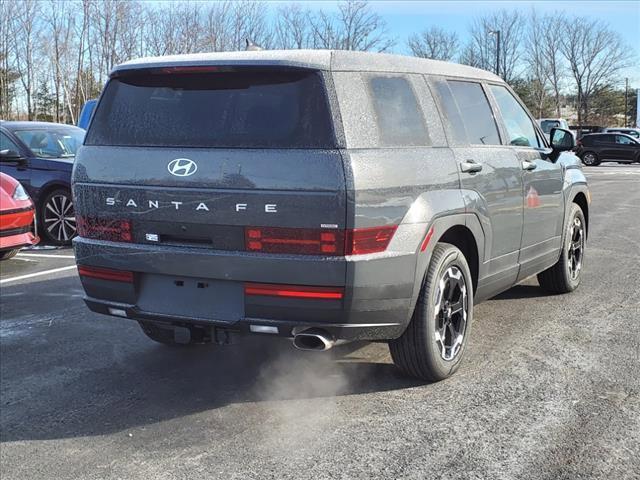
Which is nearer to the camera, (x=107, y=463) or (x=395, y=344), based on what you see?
(x=107, y=463)

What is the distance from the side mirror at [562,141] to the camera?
5.53 metres

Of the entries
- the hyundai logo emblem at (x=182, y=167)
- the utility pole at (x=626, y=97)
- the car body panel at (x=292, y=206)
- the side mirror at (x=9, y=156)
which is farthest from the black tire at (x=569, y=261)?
the utility pole at (x=626, y=97)

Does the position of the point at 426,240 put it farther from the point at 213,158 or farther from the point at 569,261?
the point at 569,261

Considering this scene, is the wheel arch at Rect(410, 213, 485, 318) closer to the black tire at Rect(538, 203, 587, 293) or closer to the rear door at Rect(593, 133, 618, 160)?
the black tire at Rect(538, 203, 587, 293)

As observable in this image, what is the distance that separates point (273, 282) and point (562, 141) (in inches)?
127

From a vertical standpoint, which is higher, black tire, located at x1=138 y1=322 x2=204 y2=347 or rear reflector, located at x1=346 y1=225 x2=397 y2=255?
rear reflector, located at x1=346 y1=225 x2=397 y2=255

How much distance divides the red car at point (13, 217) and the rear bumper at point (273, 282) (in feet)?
14.4

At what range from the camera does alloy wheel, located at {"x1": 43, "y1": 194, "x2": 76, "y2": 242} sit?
9781 mm

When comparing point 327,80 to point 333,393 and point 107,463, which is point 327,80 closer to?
point 333,393

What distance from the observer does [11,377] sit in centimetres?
441

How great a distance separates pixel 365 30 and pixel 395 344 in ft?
119

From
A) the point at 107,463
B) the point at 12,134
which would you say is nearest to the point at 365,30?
the point at 12,134

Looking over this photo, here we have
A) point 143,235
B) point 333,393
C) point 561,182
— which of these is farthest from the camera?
point 561,182

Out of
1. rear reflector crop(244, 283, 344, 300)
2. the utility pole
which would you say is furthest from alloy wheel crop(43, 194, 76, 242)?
the utility pole
